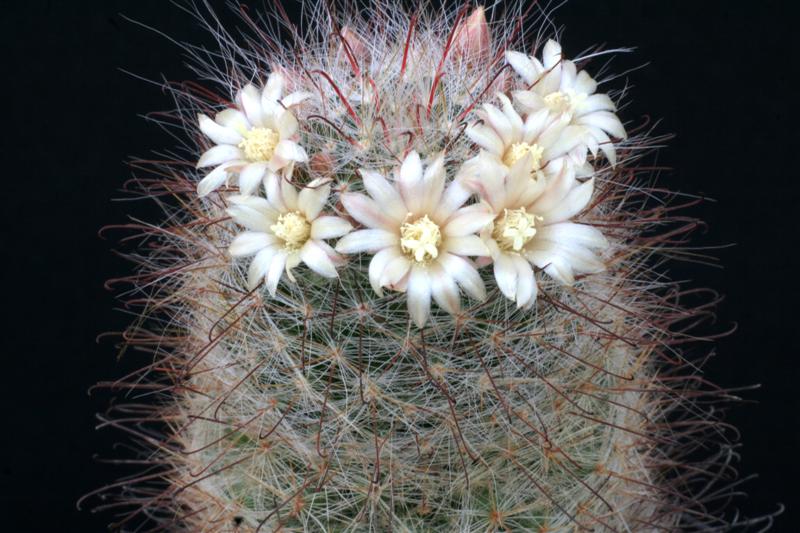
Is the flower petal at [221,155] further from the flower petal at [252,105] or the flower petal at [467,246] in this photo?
the flower petal at [467,246]

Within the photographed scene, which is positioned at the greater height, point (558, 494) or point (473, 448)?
point (473, 448)

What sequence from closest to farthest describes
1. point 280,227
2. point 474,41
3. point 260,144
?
point 280,227
point 260,144
point 474,41

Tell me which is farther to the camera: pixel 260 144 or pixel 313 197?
pixel 260 144

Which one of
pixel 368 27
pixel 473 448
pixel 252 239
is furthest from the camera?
pixel 368 27

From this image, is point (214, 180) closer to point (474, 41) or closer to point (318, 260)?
point (318, 260)

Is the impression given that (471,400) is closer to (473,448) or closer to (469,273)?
(473,448)

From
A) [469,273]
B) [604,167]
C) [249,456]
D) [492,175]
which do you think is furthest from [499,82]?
[249,456]

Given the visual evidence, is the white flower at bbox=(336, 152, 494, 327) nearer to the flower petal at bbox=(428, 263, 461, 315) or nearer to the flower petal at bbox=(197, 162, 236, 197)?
the flower petal at bbox=(428, 263, 461, 315)

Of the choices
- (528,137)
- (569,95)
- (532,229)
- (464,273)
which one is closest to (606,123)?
(569,95)
